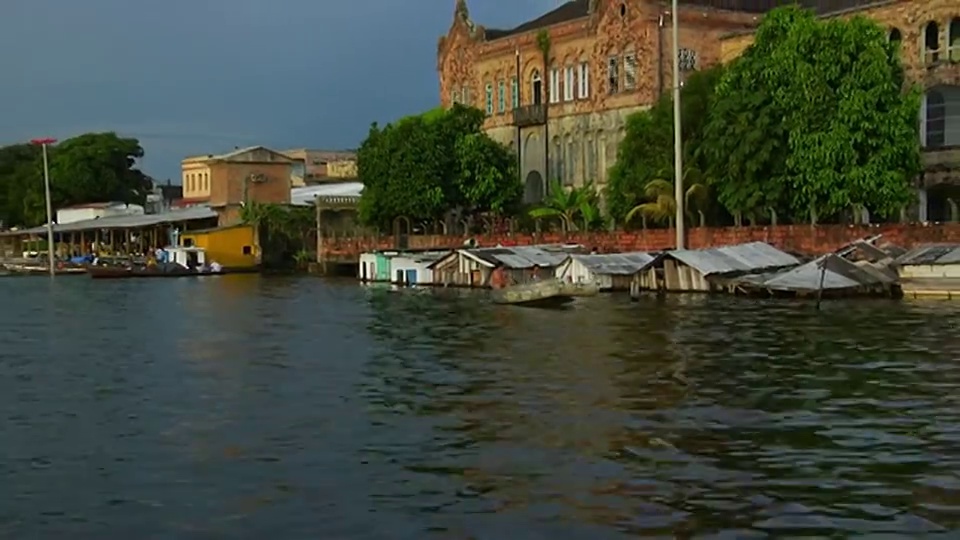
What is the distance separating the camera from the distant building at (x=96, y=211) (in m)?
113

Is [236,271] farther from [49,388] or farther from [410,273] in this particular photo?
[49,388]

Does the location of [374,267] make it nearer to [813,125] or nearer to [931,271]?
[813,125]

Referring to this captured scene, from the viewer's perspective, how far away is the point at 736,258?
48.2 meters

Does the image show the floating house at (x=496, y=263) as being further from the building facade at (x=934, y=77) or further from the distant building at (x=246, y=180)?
the distant building at (x=246, y=180)

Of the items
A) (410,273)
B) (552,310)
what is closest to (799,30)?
(552,310)

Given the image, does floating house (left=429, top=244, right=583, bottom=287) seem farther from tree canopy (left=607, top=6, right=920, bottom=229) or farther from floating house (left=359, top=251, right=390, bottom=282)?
tree canopy (left=607, top=6, right=920, bottom=229)

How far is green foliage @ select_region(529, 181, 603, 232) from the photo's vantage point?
217 ft

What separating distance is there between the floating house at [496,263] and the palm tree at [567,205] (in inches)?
254

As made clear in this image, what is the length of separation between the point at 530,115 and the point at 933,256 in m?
36.3

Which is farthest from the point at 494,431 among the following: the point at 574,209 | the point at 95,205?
the point at 95,205

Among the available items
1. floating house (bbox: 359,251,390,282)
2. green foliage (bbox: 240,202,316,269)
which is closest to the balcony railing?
floating house (bbox: 359,251,390,282)

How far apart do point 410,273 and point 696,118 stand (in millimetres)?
17506

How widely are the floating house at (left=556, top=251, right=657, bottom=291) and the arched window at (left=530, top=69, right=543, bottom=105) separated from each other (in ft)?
83.2

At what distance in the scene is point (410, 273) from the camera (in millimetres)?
65938
